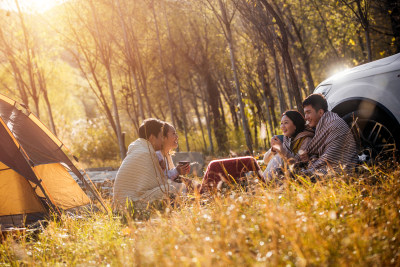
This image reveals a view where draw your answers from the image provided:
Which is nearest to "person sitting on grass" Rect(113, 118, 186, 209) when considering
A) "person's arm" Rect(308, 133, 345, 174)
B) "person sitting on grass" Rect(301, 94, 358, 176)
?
"person sitting on grass" Rect(301, 94, 358, 176)

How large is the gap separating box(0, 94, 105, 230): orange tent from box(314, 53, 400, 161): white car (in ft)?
12.2

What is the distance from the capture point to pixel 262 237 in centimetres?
301

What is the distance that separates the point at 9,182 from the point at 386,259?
217 inches

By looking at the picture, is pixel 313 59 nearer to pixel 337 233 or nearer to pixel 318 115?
pixel 318 115

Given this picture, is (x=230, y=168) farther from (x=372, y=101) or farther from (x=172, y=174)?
(x=372, y=101)

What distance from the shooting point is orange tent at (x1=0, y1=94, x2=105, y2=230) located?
17.6ft

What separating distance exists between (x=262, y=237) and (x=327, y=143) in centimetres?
206

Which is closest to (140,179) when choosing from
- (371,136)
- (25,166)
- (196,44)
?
(25,166)

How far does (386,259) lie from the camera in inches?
99.3

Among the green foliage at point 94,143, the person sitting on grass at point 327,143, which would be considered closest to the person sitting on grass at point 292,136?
the person sitting on grass at point 327,143

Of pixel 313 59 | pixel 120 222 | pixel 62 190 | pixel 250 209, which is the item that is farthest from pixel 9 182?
pixel 313 59

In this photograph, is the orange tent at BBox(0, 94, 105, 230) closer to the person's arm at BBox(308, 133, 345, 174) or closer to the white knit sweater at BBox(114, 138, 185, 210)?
the white knit sweater at BBox(114, 138, 185, 210)

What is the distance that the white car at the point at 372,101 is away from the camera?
4.46 metres

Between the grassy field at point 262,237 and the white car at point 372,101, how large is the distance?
0.88m
